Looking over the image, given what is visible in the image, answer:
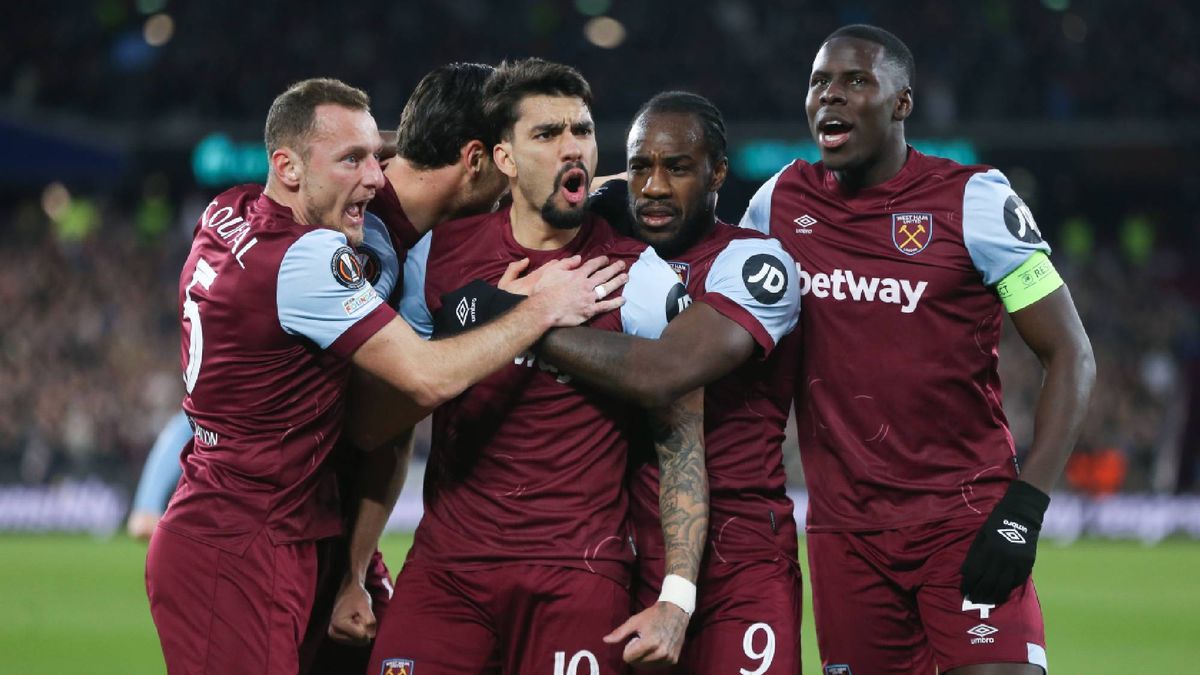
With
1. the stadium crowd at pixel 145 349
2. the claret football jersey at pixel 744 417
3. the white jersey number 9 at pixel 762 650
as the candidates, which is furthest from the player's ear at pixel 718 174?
the stadium crowd at pixel 145 349

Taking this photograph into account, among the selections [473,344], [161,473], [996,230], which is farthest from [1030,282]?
[161,473]

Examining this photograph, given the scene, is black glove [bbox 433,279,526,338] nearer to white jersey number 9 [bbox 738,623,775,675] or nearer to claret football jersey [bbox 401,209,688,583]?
claret football jersey [bbox 401,209,688,583]

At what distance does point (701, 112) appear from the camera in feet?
15.6

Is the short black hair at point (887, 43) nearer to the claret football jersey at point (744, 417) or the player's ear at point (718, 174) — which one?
the player's ear at point (718, 174)

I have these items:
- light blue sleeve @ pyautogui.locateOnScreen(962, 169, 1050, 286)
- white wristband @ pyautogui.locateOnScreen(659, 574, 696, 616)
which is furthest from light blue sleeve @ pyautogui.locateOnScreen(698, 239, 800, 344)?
white wristband @ pyautogui.locateOnScreen(659, 574, 696, 616)

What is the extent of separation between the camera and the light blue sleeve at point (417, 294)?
4789 mm

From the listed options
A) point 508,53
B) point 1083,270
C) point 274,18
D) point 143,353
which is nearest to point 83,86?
point 274,18

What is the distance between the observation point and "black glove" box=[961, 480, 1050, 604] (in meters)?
4.42

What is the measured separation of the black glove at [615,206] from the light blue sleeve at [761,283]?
0.39 meters

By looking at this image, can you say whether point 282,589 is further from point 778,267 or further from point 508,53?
point 508,53

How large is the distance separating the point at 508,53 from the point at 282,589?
21.5m

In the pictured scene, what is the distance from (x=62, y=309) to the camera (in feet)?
78.4

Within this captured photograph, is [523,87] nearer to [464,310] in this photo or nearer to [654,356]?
[464,310]

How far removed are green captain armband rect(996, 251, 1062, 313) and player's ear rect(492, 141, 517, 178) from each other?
1.60 metres
